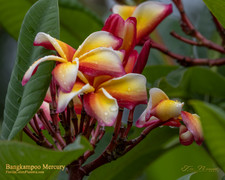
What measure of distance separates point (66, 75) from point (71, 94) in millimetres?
30

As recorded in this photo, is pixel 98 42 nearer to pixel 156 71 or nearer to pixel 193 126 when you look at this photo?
pixel 193 126

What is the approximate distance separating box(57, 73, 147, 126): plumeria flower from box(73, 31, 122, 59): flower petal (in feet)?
0.17

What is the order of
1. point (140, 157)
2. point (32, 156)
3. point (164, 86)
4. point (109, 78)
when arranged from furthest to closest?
point (164, 86), point (140, 157), point (109, 78), point (32, 156)

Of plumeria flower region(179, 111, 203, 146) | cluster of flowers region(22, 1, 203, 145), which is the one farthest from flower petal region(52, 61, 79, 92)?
plumeria flower region(179, 111, 203, 146)

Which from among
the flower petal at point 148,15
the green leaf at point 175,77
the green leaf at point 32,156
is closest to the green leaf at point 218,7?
the flower petal at point 148,15

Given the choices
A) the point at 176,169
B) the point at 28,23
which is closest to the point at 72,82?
the point at 28,23

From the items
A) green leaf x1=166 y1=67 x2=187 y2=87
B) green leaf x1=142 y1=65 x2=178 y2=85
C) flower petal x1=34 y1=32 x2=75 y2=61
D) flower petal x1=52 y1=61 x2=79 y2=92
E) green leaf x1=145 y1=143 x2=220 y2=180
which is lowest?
green leaf x1=145 y1=143 x2=220 y2=180

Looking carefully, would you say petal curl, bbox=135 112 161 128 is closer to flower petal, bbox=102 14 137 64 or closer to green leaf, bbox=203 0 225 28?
flower petal, bbox=102 14 137 64

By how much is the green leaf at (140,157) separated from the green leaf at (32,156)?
361mm

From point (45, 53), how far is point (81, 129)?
150 millimetres

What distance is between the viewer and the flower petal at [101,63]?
684mm

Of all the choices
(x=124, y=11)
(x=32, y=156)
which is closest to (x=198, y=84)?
(x=124, y=11)

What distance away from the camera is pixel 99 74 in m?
0.69

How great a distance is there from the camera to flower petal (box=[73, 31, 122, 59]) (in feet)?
2.36
